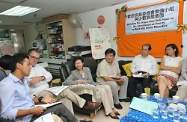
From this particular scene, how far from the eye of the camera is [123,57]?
12.5 ft

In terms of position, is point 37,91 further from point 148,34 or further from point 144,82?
point 148,34

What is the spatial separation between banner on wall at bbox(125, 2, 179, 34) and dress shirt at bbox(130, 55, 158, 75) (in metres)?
0.74

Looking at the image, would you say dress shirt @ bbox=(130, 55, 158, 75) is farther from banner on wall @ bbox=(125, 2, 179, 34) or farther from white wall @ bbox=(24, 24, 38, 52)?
Answer: white wall @ bbox=(24, 24, 38, 52)

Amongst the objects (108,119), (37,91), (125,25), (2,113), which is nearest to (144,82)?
(108,119)

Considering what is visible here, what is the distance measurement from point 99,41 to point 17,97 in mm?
2797

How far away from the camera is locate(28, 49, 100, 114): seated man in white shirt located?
6.54 ft

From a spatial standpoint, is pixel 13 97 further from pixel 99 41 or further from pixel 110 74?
pixel 99 41

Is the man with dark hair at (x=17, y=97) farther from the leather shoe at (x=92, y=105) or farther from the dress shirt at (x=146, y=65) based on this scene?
the dress shirt at (x=146, y=65)

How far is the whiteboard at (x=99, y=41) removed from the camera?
380 centimetres

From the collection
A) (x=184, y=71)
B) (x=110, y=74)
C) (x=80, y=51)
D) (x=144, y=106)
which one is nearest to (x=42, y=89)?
(x=110, y=74)

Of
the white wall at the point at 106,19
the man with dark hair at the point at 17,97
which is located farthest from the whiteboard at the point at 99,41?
the man with dark hair at the point at 17,97

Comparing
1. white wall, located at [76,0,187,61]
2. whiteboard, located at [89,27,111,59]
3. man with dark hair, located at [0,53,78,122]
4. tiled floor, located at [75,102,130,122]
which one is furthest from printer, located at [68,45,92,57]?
man with dark hair, located at [0,53,78,122]

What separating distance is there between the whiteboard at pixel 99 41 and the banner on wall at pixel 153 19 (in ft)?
1.98

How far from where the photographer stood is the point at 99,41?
3873mm
